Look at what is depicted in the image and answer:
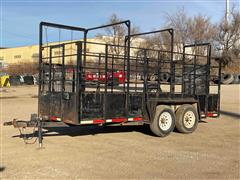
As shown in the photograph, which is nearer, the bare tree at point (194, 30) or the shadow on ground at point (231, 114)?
the shadow on ground at point (231, 114)

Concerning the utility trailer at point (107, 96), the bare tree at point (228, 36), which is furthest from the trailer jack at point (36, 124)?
the bare tree at point (228, 36)

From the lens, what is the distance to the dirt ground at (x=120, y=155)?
6.07m

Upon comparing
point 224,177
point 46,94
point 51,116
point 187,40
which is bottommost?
point 224,177

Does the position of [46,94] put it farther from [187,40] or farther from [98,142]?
[187,40]

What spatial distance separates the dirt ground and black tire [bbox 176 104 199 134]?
0.20 metres

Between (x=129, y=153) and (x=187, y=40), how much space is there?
1466 inches

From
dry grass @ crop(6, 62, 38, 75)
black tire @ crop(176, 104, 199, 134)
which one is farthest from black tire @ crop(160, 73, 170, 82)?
dry grass @ crop(6, 62, 38, 75)

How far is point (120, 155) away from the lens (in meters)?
7.36

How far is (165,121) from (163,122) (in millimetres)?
67

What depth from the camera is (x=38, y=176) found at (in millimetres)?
5781

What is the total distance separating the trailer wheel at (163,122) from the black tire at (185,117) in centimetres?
36

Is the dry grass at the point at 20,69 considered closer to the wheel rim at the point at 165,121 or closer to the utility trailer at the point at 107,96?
the utility trailer at the point at 107,96

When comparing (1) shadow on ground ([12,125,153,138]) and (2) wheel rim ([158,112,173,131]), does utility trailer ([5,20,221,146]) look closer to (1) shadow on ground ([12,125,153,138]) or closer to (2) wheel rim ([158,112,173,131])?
(2) wheel rim ([158,112,173,131])

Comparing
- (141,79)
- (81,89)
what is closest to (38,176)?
(81,89)
